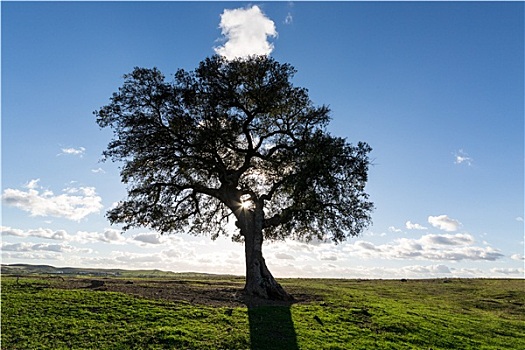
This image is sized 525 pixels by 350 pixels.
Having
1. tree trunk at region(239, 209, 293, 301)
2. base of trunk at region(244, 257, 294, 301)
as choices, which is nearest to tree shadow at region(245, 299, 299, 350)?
base of trunk at region(244, 257, 294, 301)

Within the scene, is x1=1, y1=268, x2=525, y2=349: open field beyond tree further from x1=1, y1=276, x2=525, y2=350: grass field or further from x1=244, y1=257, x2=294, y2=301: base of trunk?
x1=244, y1=257, x2=294, y2=301: base of trunk

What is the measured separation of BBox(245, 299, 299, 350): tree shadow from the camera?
63.5ft

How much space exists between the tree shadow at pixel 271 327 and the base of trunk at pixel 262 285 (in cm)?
290

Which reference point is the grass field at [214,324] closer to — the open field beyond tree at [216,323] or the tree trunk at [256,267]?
the open field beyond tree at [216,323]

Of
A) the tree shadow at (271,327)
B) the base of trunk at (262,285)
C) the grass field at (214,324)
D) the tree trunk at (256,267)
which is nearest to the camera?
the grass field at (214,324)

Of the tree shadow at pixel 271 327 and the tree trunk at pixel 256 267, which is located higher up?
the tree trunk at pixel 256 267

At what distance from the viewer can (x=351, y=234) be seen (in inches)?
1300

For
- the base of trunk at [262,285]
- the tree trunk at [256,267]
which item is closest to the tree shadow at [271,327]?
the base of trunk at [262,285]

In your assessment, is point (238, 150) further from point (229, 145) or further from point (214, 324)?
point (214, 324)

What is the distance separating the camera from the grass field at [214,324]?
18.6 m

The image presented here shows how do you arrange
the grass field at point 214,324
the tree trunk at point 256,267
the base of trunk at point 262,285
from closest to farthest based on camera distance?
the grass field at point 214,324
the base of trunk at point 262,285
the tree trunk at point 256,267

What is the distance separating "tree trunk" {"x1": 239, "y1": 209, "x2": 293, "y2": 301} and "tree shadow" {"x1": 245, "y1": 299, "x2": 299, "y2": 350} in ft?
10.1

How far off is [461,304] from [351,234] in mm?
19175

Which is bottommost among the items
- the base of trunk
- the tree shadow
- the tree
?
the tree shadow
